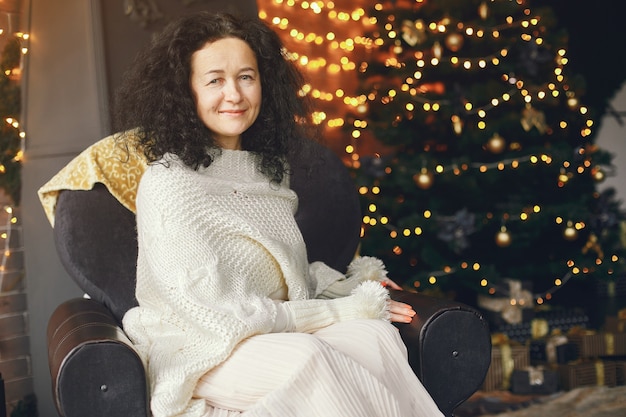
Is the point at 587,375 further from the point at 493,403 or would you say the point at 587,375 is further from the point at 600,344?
the point at 493,403

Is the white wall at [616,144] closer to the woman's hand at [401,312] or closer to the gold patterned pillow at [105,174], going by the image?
the woman's hand at [401,312]

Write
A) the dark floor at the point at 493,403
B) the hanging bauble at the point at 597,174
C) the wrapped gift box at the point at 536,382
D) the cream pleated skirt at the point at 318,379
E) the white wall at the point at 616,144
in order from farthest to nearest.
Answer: the white wall at the point at 616,144 < the hanging bauble at the point at 597,174 < the wrapped gift box at the point at 536,382 < the dark floor at the point at 493,403 < the cream pleated skirt at the point at 318,379

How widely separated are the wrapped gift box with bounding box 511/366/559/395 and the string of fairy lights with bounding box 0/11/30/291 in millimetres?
2315

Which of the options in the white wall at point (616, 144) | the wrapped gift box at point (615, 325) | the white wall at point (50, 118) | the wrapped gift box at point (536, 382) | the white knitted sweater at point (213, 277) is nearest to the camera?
the white knitted sweater at point (213, 277)

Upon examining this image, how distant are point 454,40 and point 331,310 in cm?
241

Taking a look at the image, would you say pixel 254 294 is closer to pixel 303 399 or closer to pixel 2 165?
pixel 303 399

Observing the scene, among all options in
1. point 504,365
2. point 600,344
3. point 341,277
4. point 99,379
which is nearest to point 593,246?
point 600,344

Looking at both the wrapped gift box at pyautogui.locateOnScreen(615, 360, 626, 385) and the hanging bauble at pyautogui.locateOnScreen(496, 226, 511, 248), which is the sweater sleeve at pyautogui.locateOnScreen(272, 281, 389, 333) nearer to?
the hanging bauble at pyautogui.locateOnScreen(496, 226, 511, 248)

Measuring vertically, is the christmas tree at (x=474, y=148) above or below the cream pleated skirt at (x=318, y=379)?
above

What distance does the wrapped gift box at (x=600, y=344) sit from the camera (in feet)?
13.0

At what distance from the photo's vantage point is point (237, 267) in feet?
6.81

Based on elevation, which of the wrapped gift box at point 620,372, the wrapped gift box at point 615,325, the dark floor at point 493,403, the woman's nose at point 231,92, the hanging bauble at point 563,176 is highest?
the woman's nose at point 231,92

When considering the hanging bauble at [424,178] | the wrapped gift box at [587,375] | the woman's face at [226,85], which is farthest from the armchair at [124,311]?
the wrapped gift box at [587,375]

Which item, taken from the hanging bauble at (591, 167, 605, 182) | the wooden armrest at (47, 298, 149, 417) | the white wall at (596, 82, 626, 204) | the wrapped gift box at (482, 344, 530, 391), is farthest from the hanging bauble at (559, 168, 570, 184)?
the wooden armrest at (47, 298, 149, 417)
